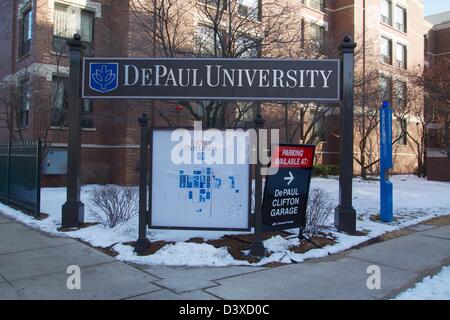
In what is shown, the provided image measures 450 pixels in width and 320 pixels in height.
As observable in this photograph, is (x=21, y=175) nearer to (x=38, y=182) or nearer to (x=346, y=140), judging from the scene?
(x=38, y=182)

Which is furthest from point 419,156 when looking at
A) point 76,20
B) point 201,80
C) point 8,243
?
point 8,243

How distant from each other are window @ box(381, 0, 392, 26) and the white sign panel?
27.1 metres

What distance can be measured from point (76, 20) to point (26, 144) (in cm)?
903

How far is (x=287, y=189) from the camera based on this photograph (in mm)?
7066

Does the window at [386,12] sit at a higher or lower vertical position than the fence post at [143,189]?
higher

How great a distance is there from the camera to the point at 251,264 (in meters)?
6.09

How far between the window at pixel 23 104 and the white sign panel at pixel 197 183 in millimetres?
12189

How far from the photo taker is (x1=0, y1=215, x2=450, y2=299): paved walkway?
4828mm

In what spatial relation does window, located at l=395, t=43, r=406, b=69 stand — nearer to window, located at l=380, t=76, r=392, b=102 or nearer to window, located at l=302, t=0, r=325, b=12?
window, located at l=302, t=0, r=325, b=12

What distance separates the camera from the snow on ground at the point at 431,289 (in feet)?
15.8

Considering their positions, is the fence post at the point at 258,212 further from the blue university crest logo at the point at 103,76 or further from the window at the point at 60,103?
the window at the point at 60,103

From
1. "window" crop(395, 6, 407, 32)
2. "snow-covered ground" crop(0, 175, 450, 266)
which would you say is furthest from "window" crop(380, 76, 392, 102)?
"snow-covered ground" crop(0, 175, 450, 266)

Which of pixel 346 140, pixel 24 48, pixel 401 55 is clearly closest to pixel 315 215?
pixel 346 140

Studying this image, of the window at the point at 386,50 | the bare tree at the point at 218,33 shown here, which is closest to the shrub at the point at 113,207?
the bare tree at the point at 218,33
